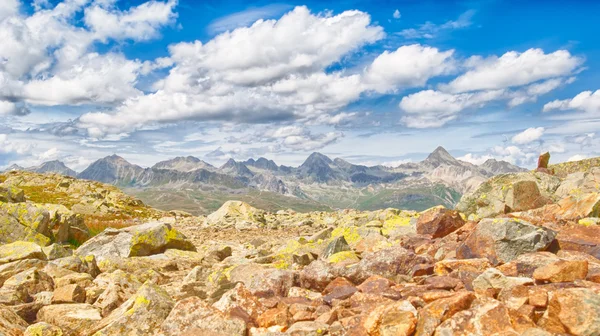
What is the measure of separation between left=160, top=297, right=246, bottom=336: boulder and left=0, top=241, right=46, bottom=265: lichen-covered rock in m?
10.3

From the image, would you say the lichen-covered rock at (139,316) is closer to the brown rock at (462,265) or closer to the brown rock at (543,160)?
the brown rock at (462,265)

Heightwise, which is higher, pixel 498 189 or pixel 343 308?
pixel 498 189

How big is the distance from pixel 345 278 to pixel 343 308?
110 inches

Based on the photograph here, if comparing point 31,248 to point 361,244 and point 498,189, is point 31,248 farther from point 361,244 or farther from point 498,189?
point 498,189

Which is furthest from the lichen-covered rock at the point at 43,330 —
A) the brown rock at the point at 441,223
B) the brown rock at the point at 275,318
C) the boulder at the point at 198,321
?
the brown rock at the point at 441,223

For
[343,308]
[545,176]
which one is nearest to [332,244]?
[343,308]

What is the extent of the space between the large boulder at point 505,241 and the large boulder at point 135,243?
53.6 feet

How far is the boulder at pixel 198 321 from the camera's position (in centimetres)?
940

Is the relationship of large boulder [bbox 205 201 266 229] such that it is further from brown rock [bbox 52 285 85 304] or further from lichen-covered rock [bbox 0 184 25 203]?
brown rock [bbox 52 285 85 304]

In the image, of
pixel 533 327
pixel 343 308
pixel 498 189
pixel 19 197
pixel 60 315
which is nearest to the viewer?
pixel 533 327

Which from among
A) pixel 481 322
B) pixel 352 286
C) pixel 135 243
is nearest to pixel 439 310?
pixel 481 322

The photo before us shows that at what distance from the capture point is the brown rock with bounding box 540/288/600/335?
7051mm

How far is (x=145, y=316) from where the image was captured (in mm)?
10422

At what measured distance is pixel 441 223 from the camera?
18359 mm
